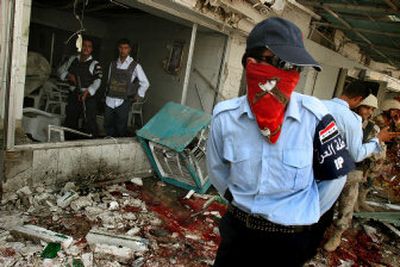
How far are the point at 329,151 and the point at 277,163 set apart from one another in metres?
0.28

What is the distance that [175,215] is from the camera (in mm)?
4934

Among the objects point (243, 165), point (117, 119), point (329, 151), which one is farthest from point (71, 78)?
point (329, 151)

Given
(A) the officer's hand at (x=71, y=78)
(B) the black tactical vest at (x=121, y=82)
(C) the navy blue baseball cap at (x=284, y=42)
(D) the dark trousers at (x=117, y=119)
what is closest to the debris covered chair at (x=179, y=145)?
(D) the dark trousers at (x=117, y=119)

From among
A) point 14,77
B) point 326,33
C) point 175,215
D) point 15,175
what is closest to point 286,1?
point 326,33

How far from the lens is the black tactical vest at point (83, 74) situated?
6.16 metres

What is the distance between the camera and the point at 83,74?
6.20 meters

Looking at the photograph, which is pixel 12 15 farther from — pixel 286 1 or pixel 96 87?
pixel 286 1

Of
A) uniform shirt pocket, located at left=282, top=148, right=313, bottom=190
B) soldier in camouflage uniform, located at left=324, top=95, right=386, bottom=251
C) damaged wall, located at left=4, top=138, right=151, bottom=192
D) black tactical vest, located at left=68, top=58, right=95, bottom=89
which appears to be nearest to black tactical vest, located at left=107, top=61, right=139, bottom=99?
black tactical vest, located at left=68, top=58, right=95, bottom=89

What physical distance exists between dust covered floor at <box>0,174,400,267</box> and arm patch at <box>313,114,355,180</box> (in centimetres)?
251

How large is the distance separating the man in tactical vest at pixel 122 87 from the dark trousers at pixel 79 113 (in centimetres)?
40

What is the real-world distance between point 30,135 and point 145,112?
362 cm

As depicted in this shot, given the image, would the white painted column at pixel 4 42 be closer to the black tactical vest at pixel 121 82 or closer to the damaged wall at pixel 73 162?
the damaged wall at pixel 73 162

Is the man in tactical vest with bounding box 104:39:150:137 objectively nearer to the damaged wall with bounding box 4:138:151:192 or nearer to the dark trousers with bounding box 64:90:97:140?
the dark trousers with bounding box 64:90:97:140

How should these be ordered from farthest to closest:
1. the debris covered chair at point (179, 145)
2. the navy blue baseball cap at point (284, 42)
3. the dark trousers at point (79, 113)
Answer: the dark trousers at point (79, 113) → the debris covered chair at point (179, 145) → the navy blue baseball cap at point (284, 42)
